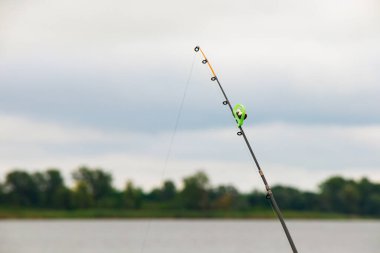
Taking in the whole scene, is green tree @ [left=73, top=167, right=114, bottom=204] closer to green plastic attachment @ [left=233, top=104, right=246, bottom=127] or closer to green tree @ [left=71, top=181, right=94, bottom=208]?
green tree @ [left=71, top=181, right=94, bottom=208]

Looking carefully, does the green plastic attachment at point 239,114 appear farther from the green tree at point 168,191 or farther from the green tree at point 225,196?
the green tree at point 225,196

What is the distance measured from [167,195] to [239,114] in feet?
235

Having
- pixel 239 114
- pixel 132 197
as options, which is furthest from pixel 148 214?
pixel 239 114

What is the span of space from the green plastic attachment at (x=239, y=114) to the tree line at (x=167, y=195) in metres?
68.1

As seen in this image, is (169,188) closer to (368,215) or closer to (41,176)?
(41,176)

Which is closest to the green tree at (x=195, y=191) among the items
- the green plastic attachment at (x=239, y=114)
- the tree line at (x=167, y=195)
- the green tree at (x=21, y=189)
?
the tree line at (x=167, y=195)

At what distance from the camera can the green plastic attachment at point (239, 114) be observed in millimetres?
10547

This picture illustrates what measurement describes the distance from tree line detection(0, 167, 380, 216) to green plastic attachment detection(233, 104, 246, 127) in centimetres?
6815

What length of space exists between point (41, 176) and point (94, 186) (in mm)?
Result: 5821

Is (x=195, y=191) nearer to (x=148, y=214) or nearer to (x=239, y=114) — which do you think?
(x=148, y=214)

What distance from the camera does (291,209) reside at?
267 ft

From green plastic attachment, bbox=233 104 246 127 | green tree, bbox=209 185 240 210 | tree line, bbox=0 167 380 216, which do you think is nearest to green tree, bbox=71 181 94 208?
tree line, bbox=0 167 380 216
